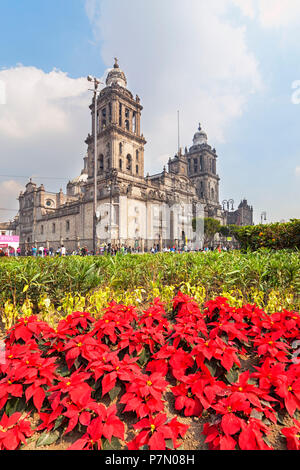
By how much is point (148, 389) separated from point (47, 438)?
79cm

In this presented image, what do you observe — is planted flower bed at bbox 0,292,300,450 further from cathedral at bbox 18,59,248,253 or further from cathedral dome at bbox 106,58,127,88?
cathedral dome at bbox 106,58,127,88

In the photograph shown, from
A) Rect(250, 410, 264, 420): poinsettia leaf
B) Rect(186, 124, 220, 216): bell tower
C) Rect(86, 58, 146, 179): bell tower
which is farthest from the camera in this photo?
Rect(186, 124, 220, 216): bell tower

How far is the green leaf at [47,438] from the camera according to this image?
1744mm

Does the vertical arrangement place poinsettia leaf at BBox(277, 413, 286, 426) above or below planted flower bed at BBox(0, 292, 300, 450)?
below

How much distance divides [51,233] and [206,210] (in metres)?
37.6

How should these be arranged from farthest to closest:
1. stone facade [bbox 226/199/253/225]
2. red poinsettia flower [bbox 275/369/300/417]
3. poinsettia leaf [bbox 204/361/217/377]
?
stone facade [bbox 226/199/253/225]
poinsettia leaf [bbox 204/361/217/377]
red poinsettia flower [bbox 275/369/300/417]

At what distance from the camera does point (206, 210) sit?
63406 millimetres

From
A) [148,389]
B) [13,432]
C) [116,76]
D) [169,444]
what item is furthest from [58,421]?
[116,76]

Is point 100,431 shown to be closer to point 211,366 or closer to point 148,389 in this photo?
point 148,389

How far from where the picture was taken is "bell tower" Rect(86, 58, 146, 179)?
4100cm

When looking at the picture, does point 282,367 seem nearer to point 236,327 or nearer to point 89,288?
point 236,327

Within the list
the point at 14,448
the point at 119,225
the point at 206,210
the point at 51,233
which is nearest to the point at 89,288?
the point at 14,448

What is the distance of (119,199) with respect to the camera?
3488 cm

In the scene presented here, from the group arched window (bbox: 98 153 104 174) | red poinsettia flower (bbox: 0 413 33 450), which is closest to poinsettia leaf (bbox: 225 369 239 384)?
red poinsettia flower (bbox: 0 413 33 450)
